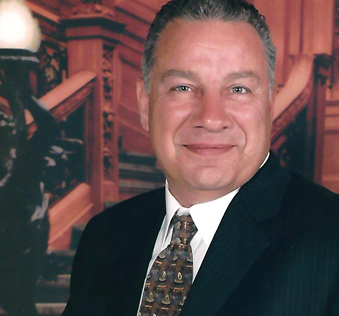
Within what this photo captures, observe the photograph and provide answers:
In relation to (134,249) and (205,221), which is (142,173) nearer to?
(134,249)

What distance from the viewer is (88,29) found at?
3.20m

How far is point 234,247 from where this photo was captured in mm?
1748

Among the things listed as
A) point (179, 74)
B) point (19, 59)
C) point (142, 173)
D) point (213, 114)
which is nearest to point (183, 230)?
point (213, 114)

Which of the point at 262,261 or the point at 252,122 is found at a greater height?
the point at 252,122

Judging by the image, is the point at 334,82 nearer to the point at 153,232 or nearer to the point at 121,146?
the point at 121,146

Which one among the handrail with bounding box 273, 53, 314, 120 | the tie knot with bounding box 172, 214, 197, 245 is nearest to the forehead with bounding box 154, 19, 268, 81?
the tie knot with bounding box 172, 214, 197, 245

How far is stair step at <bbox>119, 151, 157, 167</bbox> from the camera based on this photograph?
328 cm

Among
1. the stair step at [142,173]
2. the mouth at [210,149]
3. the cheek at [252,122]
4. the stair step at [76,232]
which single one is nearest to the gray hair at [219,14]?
the cheek at [252,122]

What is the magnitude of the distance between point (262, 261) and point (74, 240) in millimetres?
1743

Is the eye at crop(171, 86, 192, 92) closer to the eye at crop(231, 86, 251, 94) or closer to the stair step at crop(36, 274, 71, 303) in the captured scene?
the eye at crop(231, 86, 251, 94)

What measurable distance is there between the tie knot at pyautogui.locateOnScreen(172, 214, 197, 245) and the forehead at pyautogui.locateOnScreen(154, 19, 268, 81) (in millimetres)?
471

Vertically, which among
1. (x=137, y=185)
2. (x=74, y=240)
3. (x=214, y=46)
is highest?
(x=214, y=46)

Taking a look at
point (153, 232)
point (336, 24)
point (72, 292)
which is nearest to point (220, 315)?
point (153, 232)

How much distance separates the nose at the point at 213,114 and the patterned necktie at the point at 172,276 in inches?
12.1
